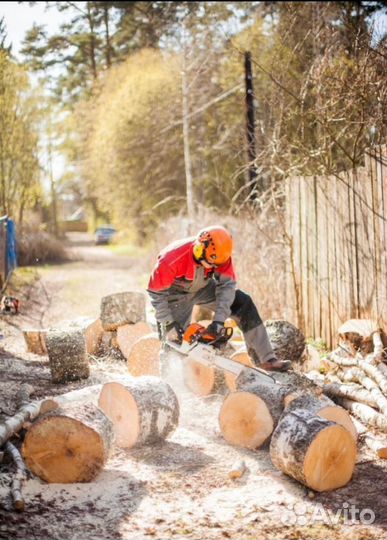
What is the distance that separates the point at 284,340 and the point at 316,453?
8.29ft

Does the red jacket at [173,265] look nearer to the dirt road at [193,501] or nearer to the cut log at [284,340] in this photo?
the dirt road at [193,501]

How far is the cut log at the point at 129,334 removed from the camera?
22.2 feet

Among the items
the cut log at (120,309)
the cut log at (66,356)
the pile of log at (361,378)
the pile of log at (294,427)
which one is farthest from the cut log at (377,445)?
the cut log at (120,309)

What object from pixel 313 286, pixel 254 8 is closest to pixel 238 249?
pixel 313 286

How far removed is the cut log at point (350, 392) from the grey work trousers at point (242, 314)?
22.9 inches

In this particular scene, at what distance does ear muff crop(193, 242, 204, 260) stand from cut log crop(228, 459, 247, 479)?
1797 mm

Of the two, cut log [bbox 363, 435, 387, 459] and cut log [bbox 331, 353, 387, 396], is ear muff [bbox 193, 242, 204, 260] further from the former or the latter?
cut log [bbox 363, 435, 387, 459]

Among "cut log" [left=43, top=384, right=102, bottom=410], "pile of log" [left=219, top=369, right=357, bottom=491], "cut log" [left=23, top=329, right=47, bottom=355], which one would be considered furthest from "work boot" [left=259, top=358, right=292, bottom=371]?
"cut log" [left=23, top=329, right=47, bottom=355]

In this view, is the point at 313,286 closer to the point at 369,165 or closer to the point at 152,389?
the point at 369,165

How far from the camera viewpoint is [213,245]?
16.1 feet

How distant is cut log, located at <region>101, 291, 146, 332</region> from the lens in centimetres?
684

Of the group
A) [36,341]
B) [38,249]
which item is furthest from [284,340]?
[38,249]

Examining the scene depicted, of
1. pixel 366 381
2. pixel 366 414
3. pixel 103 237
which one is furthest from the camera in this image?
pixel 103 237

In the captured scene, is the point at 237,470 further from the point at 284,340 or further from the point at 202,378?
the point at 284,340
